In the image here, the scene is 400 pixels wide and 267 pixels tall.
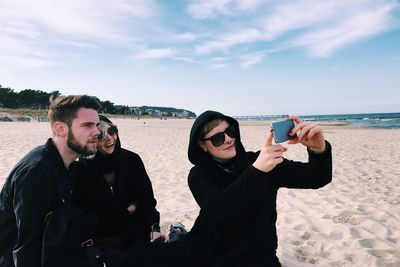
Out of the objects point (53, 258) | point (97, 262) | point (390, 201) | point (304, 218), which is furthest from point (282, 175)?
point (390, 201)

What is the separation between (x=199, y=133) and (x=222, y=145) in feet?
0.70

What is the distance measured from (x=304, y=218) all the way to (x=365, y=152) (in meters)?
9.65

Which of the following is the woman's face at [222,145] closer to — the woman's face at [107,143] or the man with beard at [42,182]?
the man with beard at [42,182]

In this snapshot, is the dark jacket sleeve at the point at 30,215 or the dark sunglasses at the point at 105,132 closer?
the dark jacket sleeve at the point at 30,215

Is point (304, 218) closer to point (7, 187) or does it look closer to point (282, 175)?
point (282, 175)

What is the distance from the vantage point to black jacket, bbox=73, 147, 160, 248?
3.36 m

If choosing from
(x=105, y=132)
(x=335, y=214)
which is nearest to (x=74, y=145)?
(x=105, y=132)

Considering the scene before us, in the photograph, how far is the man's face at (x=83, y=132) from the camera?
2848 millimetres

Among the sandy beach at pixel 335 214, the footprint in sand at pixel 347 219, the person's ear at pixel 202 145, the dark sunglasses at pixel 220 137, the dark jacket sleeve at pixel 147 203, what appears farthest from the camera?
the footprint in sand at pixel 347 219

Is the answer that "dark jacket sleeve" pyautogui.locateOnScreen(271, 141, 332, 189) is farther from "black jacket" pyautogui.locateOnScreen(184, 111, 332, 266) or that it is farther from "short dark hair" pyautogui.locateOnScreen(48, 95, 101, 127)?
"short dark hair" pyautogui.locateOnScreen(48, 95, 101, 127)

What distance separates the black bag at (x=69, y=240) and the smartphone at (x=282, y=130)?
1420 mm

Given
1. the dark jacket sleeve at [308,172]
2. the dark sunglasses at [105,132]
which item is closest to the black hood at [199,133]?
the dark jacket sleeve at [308,172]

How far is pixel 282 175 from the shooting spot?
2.83m

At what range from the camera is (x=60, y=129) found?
9.32 feet
